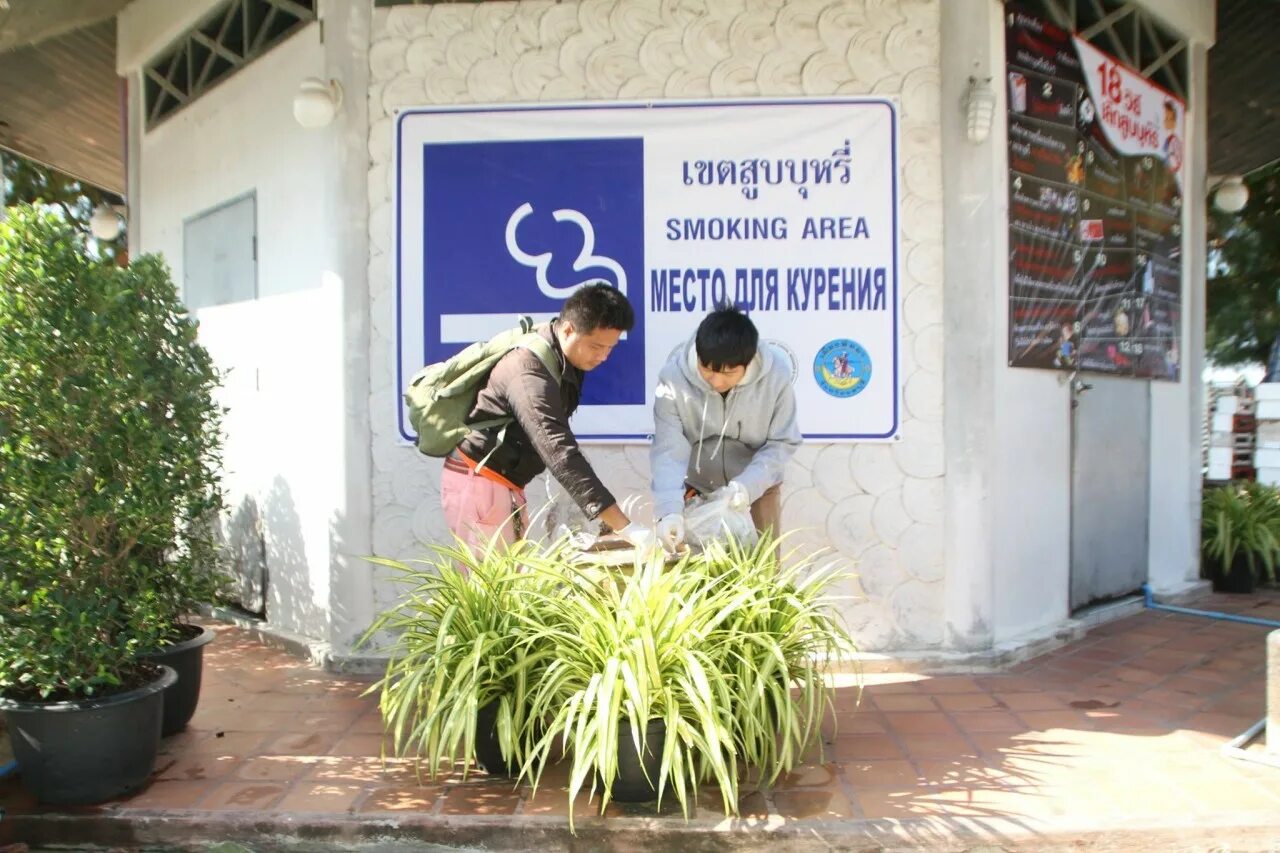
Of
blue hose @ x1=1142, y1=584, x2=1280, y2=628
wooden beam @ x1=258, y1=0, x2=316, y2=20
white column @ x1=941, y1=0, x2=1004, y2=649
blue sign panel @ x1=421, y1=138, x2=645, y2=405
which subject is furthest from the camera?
blue hose @ x1=1142, y1=584, x2=1280, y2=628

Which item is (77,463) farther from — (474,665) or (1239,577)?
(1239,577)

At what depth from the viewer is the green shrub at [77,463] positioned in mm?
3189

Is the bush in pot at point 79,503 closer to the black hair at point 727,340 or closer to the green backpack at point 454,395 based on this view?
the green backpack at point 454,395

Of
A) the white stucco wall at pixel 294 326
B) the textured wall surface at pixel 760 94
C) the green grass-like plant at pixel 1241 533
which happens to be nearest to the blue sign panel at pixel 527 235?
the textured wall surface at pixel 760 94

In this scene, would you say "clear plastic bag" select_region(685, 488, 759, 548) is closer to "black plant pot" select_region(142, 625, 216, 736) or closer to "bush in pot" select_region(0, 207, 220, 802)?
"bush in pot" select_region(0, 207, 220, 802)

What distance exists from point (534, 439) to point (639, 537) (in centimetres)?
53

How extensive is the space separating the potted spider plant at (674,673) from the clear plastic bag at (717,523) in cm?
14

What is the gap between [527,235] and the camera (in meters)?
4.74

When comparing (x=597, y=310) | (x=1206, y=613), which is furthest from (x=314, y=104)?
(x=1206, y=613)

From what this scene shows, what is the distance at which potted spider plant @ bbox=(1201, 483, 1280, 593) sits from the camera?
6.61m

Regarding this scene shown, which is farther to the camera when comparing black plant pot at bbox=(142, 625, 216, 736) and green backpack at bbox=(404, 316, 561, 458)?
black plant pot at bbox=(142, 625, 216, 736)

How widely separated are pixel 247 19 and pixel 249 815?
4.43 metres

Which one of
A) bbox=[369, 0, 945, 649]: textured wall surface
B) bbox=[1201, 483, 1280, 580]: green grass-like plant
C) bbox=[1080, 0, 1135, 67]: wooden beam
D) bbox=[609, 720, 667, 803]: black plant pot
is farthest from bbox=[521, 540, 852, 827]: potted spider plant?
bbox=[1201, 483, 1280, 580]: green grass-like plant

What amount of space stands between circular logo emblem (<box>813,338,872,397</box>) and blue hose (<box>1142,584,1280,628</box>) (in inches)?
111
